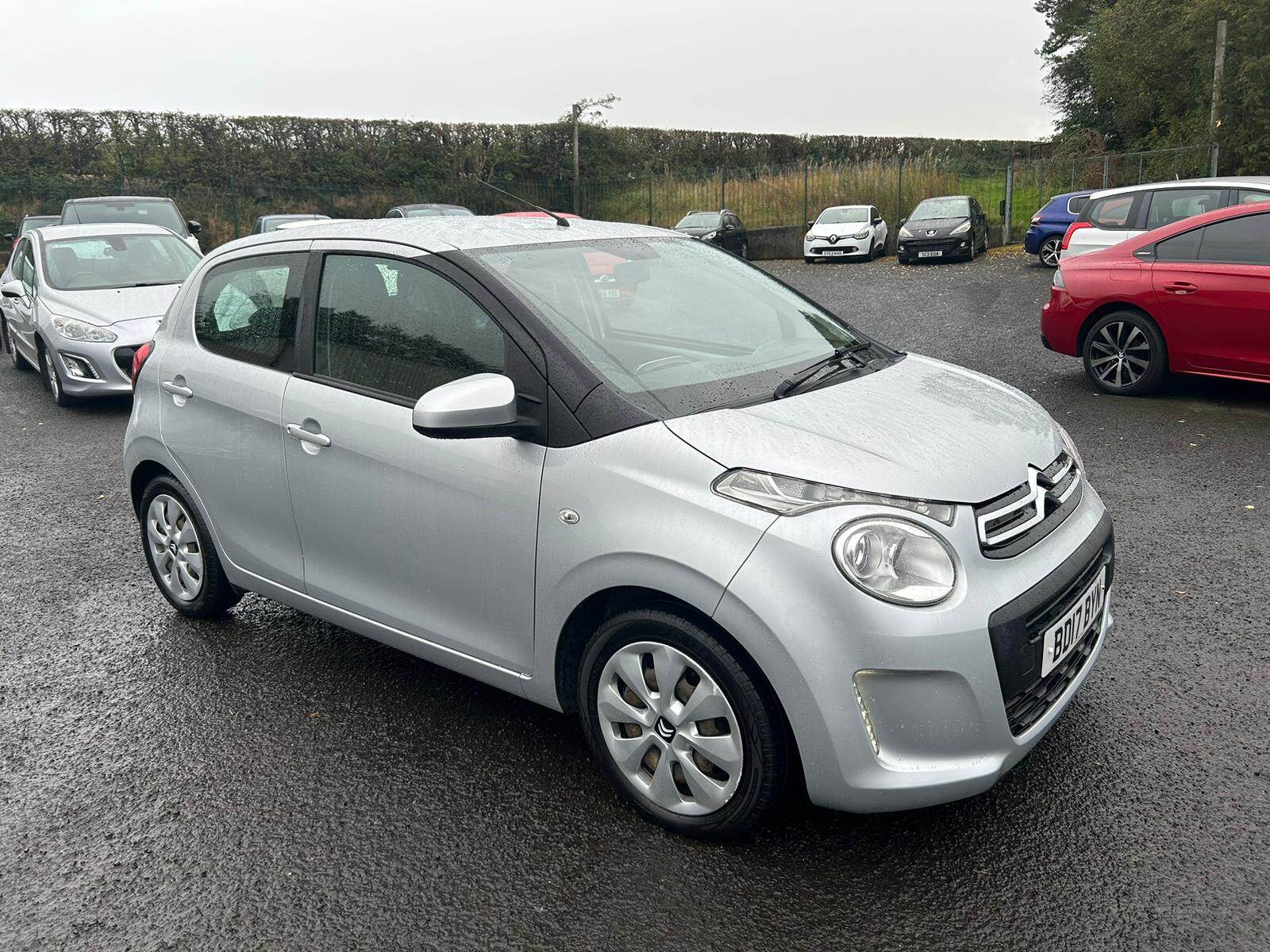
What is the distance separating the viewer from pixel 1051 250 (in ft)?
64.1

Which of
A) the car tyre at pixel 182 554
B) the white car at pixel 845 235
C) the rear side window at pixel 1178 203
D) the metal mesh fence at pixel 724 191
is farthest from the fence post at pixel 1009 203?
the car tyre at pixel 182 554

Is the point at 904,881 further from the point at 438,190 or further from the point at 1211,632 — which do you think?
the point at 438,190

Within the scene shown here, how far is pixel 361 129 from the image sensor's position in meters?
33.0

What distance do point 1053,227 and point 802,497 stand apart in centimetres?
1884

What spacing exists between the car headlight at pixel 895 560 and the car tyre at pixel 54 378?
9.63 meters

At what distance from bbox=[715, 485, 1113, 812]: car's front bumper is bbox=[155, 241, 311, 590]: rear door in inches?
82.0

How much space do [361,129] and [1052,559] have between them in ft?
110

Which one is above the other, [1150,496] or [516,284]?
[516,284]

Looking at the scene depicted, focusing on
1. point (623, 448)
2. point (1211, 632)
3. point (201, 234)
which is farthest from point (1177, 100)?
point (623, 448)

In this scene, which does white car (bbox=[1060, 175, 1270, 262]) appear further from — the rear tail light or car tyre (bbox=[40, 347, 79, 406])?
car tyre (bbox=[40, 347, 79, 406])

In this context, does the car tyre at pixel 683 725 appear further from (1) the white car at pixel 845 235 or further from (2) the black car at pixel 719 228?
(2) the black car at pixel 719 228

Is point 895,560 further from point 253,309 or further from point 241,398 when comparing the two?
point 253,309

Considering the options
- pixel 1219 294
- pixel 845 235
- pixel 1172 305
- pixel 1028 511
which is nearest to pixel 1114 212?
pixel 1172 305

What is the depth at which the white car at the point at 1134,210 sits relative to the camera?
11.1 m
